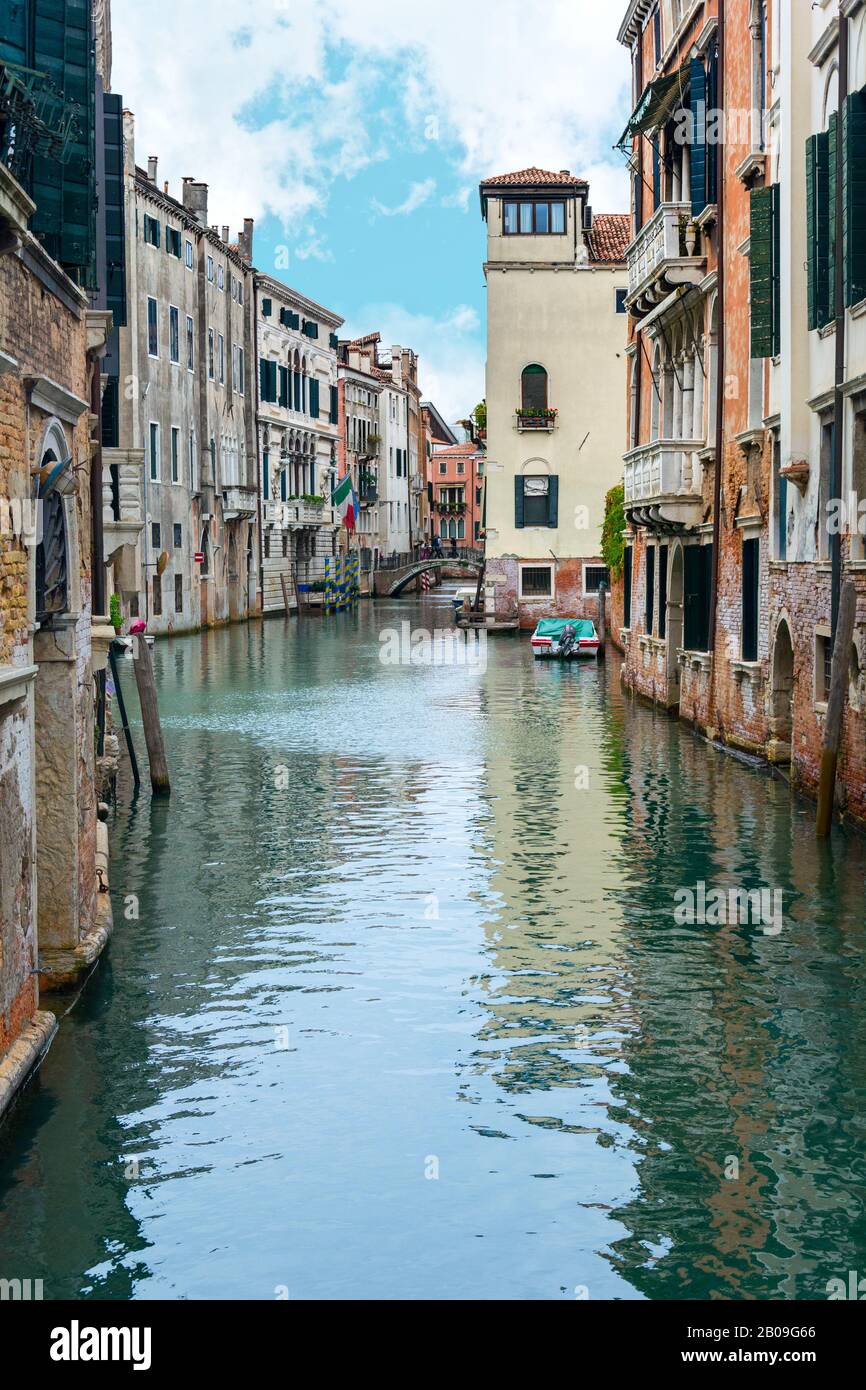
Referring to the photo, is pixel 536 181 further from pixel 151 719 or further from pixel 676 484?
pixel 151 719

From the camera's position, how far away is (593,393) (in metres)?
48.5

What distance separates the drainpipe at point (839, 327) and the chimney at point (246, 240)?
44512 millimetres

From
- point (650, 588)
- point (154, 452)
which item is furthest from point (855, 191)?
point (154, 452)

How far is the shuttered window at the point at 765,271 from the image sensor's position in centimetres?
1908

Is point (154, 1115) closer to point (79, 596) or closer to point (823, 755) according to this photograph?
point (79, 596)

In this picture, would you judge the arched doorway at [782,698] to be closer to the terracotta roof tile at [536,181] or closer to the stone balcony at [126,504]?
the stone balcony at [126,504]

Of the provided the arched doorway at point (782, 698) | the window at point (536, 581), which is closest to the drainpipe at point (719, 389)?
the arched doorway at point (782, 698)

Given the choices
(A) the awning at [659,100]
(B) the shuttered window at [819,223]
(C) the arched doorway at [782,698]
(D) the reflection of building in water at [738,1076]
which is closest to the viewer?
(D) the reflection of building in water at [738,1076]

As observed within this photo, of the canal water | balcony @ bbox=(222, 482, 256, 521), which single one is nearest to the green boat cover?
balcony @ bbox=(222, 482, 256, 521)

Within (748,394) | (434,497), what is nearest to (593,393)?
(748,394)

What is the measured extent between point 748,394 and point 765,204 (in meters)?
2.88

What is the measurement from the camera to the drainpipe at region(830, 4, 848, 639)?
1586 centimetres

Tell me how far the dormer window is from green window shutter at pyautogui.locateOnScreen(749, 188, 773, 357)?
29.4 m

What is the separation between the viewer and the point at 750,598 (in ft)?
69.7
